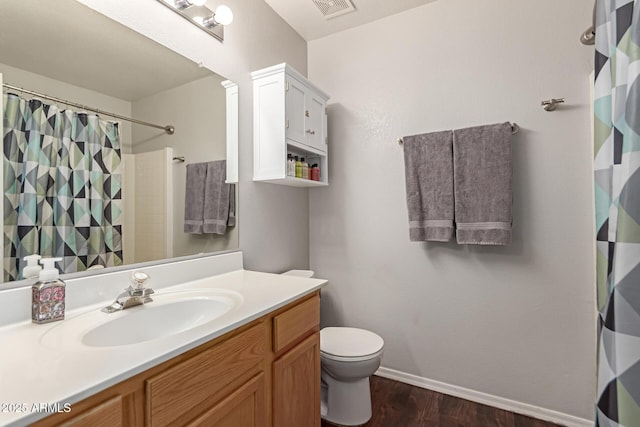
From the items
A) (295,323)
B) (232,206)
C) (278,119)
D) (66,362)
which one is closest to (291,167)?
(278,119)

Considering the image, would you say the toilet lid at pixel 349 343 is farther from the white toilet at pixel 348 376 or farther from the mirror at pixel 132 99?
the mirror at pixel 132 99

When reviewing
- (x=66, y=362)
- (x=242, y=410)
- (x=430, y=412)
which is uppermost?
(x=66, y=362)

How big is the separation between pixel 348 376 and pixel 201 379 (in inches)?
39.2

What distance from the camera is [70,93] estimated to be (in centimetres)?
101

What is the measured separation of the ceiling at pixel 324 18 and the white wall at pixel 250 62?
67 millimetres

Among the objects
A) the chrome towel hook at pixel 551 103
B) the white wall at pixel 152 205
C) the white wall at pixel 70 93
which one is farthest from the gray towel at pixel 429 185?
the white wall at pixel 70 93

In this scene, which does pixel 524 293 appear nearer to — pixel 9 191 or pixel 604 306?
pixel 604 306

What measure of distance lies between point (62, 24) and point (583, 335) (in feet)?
8.78

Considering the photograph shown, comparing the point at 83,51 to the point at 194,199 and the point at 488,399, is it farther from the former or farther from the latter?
the point at 488,399

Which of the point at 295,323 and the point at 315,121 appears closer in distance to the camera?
the point at 295,323

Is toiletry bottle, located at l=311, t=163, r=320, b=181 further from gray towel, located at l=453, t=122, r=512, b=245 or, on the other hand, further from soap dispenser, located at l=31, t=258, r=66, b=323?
soap dispenser, located at l=31, t=258, r=66, b=323

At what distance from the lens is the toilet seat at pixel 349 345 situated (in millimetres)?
1537

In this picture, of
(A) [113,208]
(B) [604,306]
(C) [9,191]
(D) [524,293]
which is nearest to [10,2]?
(C) [9,191]

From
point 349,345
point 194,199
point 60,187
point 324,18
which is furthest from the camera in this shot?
point 324,18
